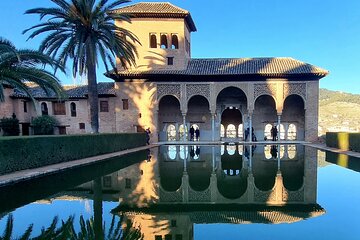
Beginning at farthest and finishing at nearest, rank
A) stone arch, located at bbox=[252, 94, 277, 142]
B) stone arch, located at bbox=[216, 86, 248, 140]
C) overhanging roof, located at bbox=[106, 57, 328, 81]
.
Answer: stone arch, located at bbox=[252, 94, 277, 142], stone arch, located at bbox=[216, 86, 248, 140], overhanging roof, located at bbox=[106, 57, 328, 81]

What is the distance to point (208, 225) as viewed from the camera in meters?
4.52

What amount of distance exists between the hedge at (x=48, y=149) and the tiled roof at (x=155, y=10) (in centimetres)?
1280

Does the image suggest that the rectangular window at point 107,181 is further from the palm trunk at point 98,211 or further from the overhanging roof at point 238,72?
the overhanging roof at point 238,72

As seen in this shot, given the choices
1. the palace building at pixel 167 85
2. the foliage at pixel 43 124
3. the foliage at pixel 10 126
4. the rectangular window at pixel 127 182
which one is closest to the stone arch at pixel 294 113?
the palace building at pixel 167 85

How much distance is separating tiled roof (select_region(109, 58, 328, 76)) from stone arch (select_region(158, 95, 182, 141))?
3.72 m

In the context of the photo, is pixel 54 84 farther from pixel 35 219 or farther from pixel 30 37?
pixel 35 219

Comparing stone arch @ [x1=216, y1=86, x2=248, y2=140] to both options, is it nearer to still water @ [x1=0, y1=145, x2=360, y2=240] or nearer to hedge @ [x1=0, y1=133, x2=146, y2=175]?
hedge @ [x1=0, y1=133, x2=146, y2=175]

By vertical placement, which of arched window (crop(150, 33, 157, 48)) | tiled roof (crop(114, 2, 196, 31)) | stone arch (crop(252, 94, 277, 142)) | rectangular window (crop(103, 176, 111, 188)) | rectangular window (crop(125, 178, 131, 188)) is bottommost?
rectangular window (crop(125, 178, 131, 188))

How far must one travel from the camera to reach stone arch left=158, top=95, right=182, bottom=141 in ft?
85.6

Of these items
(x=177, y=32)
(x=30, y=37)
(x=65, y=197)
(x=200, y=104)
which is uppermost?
(x=177, y=32)

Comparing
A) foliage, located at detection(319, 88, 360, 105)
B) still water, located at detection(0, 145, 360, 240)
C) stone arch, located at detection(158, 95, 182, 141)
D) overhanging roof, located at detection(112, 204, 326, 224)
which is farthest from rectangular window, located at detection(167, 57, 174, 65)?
foliage, located at detection(319, 88, 360, 105)

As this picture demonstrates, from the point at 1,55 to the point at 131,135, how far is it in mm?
10173

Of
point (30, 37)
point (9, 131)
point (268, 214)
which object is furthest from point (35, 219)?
point (9, 131)

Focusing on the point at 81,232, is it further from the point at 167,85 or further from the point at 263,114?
the point at 263,114
